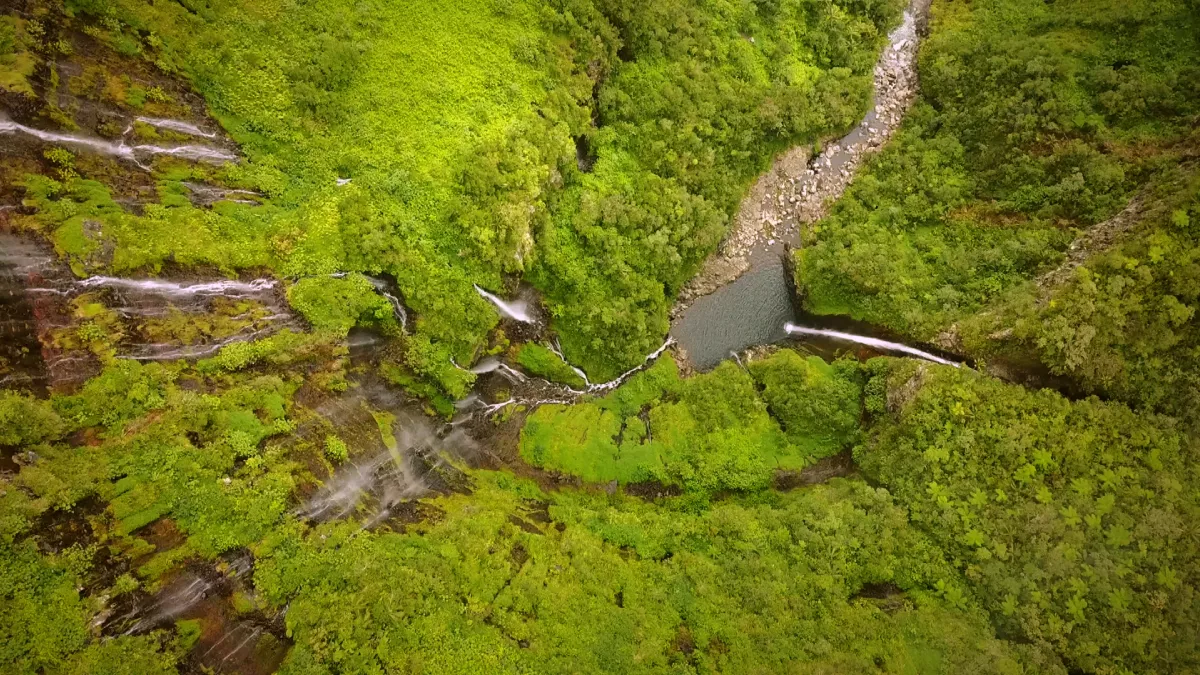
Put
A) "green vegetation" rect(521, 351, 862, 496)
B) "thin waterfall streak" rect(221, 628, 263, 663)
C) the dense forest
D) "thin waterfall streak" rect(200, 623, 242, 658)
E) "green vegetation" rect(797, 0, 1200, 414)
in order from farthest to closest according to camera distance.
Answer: "green vegetation" rect(521, 351, 862, 496) → "green vegetation" rect(797, 0, 1200, 414) → the dense forest → "thin waterfall streak" rect(221, 628, 263, 663) → "thin waterfall streak" rect(200, 623, 242, 658)

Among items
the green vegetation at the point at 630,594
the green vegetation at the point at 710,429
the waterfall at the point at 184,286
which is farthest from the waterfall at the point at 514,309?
the waterfall at the point at 184,286

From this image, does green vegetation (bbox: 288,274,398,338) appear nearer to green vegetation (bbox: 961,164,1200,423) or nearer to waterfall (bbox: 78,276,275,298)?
waterfall (bbox: 78,276,275,298)

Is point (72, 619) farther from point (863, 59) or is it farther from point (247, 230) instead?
point (863, 59)

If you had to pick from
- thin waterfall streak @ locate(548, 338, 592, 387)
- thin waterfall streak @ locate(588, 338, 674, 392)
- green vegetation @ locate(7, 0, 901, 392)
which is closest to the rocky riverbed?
green vegetation @ locate(7, 0, 901, 392)

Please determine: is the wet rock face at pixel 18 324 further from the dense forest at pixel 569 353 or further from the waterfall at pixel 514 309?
the waterfall at pixel 514 309

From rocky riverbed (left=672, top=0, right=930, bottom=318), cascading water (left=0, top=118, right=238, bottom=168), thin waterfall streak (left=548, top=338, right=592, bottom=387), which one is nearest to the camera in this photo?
cascading water (left=0, top=118, right=238, bottom=168)

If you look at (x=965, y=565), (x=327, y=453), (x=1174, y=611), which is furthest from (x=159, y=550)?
(x=1174, y=611)
